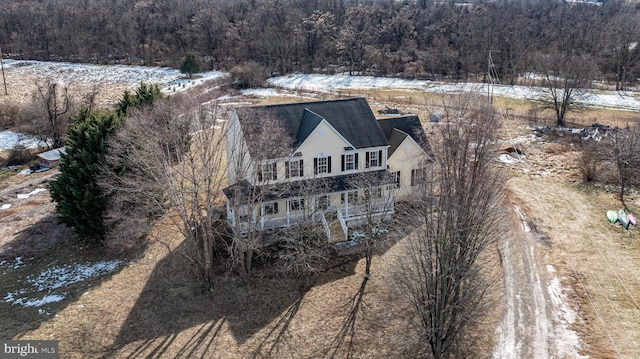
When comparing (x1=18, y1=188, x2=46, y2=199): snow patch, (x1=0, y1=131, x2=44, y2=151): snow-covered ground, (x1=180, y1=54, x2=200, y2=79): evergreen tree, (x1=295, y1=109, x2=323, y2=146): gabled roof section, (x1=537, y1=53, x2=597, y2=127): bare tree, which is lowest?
(x1=18, y1=188, x2=46, y2=199): snow patch

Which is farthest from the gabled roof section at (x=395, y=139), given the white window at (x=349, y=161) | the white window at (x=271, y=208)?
the white window at (x=271, y=208)

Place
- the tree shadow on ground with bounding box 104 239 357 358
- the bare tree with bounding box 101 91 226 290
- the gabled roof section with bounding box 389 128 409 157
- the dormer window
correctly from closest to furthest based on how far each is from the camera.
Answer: the tree shadow on ground with bounding box 104 239 357 358
the bare tree with bounding box 101 91 226 290
the dormer window
the gabled roof section with bounding box 389 128 409 157

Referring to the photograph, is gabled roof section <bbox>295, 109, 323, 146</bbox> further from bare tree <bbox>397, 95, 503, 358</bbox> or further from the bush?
the bush

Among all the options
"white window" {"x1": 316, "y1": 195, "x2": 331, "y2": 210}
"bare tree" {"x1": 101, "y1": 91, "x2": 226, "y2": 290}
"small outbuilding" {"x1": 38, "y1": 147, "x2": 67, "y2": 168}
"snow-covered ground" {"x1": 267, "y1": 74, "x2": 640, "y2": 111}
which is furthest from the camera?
"snow-covered ground" {"x1": 267, "y1": 74, "x2": 640, "y2": 111}

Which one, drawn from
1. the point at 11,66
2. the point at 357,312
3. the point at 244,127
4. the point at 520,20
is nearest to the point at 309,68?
the point at 520,20

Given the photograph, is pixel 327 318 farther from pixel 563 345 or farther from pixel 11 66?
pixel 11 66

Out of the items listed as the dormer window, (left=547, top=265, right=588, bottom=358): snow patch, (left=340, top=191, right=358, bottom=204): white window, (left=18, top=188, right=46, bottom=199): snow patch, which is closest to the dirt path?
(left=547, top=265, right=588, bottom=358): snow patch
